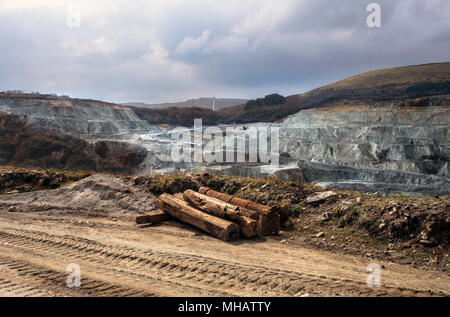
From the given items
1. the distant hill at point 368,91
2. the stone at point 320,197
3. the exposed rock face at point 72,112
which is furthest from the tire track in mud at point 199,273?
the distant hill at point 368,91

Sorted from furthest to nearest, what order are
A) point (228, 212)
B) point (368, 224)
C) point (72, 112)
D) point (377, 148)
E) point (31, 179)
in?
point (72, 112)
point (377, 148)
point (31, 179)
point (228, 212)
point (368, 224)

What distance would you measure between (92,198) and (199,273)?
5.93 m

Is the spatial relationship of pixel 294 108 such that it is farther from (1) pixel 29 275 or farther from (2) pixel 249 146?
(1) pixel 29 275

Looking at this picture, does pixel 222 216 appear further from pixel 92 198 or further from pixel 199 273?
pixel 92 198

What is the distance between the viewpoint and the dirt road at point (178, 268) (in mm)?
4309

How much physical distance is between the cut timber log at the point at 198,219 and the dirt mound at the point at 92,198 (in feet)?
3.49

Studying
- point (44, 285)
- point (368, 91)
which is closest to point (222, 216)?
point (44, 285)

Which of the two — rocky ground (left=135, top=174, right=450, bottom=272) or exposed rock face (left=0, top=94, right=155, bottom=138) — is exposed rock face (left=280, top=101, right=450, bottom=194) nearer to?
rocky ground (left=135, top=174, right=450, bottom=272)

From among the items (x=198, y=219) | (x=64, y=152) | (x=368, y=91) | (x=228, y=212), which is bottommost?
(x=198, y=219)

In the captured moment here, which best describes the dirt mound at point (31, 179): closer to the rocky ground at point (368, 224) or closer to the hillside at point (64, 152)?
the rocky ground at point (368, 224)

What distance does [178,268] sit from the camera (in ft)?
16.6

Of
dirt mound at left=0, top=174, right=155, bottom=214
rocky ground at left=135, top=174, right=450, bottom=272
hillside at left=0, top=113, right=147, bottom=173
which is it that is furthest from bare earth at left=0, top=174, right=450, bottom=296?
hillside at left=0, top=113, right=147, bottom=173

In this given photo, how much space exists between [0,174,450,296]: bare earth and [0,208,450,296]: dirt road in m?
0.01
